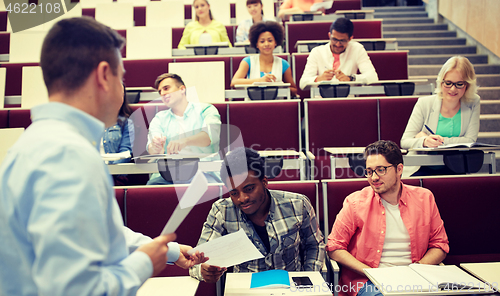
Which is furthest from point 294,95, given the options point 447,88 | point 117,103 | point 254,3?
point 117,103

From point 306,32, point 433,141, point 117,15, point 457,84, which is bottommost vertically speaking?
point 433,141

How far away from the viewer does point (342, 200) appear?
140 centimetres

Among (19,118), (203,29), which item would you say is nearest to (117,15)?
(203,29)

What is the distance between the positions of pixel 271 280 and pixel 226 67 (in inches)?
76.6

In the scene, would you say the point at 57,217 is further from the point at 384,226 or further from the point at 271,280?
the point at 384,226

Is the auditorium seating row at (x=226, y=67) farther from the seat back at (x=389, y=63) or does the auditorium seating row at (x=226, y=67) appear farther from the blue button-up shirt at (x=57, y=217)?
the blue button-up shirt at (x=57, y=217)

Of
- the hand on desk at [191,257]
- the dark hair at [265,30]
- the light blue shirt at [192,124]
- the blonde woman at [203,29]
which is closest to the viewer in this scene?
the hand on desk at [191,257]

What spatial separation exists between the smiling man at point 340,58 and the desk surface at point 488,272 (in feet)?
4.69

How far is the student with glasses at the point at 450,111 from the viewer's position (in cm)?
170

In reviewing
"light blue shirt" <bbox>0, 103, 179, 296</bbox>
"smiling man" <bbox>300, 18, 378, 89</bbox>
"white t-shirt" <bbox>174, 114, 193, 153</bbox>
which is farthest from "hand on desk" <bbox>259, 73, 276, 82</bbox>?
"light blue shirt" <bbox>0, 103, 179, 296</bbox>

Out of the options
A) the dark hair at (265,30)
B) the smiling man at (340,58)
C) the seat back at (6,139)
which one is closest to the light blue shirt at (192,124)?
the seat back at (6,139)

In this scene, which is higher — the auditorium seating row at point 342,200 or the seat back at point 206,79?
the seat back at point 206,79

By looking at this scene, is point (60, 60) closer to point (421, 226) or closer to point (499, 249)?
point (421, 226)

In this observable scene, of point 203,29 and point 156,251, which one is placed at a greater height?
point 203,29
